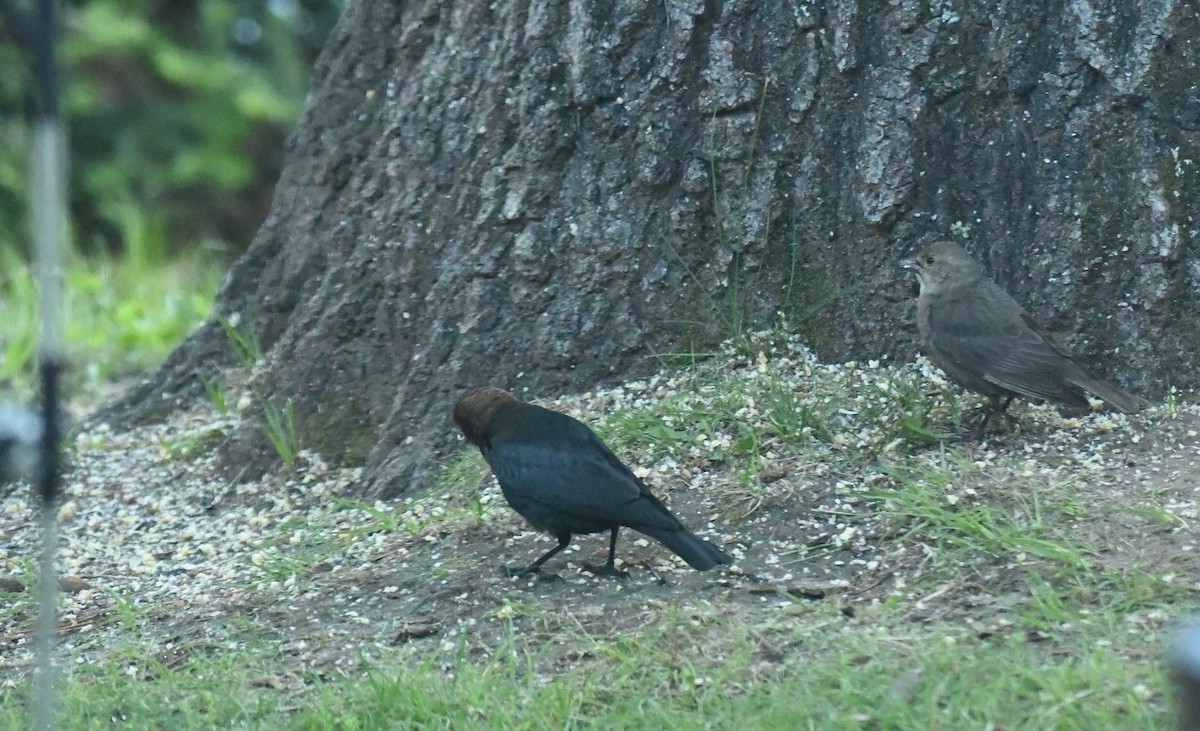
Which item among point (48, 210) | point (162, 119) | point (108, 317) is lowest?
point (108, 317)

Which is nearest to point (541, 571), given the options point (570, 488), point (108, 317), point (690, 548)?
point (570, 488)

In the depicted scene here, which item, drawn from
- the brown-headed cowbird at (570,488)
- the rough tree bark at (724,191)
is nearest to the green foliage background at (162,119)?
the rough tree bark at (724,191)

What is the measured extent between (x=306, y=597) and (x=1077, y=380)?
7.78 ft

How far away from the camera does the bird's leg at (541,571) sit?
3.97 metres

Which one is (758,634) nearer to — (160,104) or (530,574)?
(530,574)

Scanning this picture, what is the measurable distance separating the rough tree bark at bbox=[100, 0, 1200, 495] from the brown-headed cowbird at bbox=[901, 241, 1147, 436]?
16 centimetres

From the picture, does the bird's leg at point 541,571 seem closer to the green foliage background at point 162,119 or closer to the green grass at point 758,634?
the green grass at point 758,634

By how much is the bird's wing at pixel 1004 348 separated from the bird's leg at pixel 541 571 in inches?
52.7

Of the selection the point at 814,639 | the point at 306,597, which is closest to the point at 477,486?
the point at 306,597

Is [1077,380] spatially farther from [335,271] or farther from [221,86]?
[221,86]

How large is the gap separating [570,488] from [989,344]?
1.43m

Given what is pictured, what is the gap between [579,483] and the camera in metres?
3.89

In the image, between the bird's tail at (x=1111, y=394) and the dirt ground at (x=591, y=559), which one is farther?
the bird's tail at (x=1111, y=394)

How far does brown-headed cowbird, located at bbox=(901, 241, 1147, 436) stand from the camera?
4367 mm
